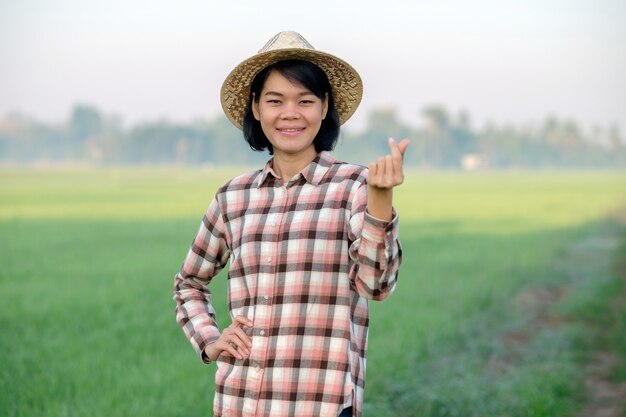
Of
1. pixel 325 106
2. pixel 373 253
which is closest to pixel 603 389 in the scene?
pixel 325 106

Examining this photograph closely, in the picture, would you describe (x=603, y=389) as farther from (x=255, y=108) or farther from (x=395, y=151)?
(x=395, y=151)

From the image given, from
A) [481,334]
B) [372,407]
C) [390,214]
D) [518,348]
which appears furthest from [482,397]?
[390,214]

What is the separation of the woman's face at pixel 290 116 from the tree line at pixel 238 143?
94.8 meters

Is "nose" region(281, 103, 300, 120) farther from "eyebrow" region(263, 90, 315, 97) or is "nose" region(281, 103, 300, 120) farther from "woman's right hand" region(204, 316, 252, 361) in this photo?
"woman's right hand" region(204, 316, 252, 361)

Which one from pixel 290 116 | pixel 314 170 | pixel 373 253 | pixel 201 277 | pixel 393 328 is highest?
pixel 290 116

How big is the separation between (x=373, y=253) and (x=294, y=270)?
0.27 m

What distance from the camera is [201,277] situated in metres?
2.42

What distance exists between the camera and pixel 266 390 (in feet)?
6.96

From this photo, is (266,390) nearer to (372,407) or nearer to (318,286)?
(318,286)

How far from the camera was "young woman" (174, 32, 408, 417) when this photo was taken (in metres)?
2.10

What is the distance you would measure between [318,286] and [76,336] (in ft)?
17.3

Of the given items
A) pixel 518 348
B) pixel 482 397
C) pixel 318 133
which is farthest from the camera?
pixel 518 348

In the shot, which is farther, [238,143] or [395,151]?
[238,143]

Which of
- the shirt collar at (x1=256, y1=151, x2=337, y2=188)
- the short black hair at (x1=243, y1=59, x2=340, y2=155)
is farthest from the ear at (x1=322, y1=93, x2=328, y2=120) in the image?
the shirt collar at (x1=256, y1=151, x2=337, y2=188)
